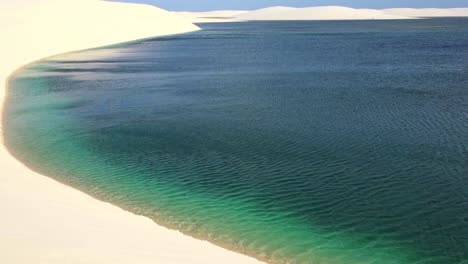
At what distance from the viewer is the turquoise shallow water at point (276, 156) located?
9.51 m

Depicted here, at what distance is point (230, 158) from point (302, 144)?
8.39ft

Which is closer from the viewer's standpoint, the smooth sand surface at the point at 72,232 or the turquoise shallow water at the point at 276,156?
the smooth sand surface at the point at 72,232

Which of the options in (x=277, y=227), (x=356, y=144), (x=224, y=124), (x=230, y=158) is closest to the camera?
(x=277, y=227)

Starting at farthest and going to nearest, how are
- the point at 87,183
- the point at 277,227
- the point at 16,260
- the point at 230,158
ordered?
the point at 230,158 → the point at 87,183 → the point at 277,227 → the point at 16,260

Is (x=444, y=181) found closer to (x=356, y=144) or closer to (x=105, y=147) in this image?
(x=356, y=144)

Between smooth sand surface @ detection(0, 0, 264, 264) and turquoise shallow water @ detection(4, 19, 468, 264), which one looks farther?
turquoise shallow water @ detection(4, 19, 468, 264)

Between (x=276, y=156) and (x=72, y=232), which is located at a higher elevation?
(x=72, y=232)

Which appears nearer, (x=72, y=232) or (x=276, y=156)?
(x=72, y=232)

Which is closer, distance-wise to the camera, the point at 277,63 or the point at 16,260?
the point at 16,260

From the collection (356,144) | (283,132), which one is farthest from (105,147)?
(356,144)

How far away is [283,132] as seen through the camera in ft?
57.3

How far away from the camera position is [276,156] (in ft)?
47.7

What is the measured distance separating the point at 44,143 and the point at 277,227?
991 centimetres

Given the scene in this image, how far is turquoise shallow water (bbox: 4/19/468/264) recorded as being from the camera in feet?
31.2
